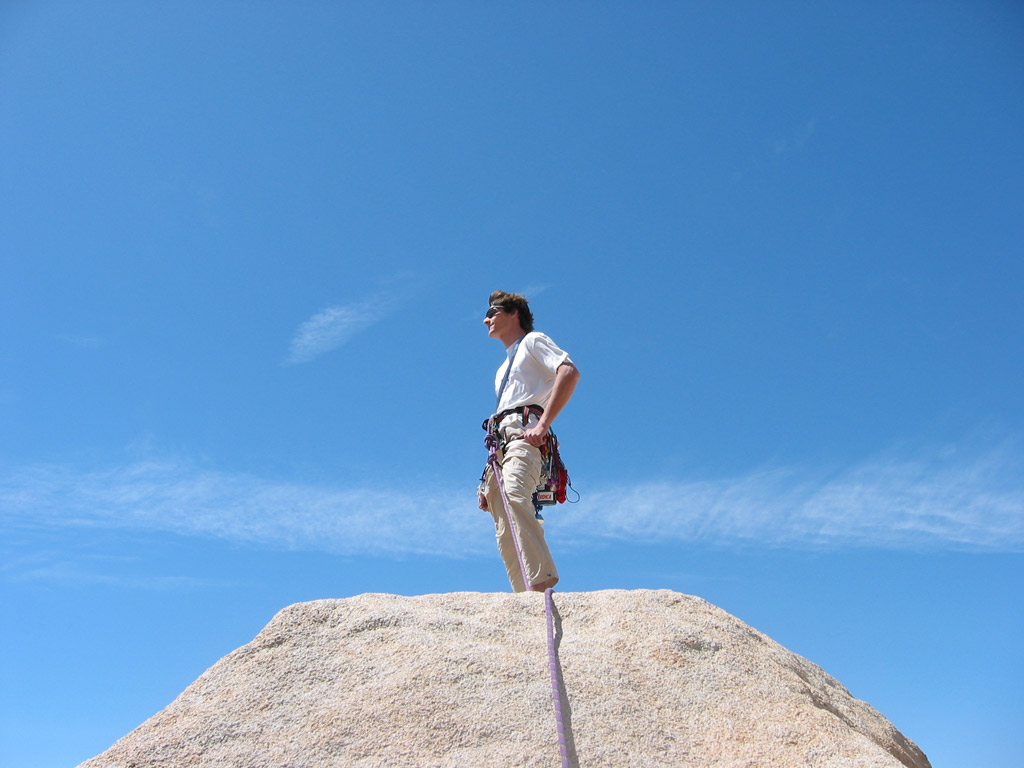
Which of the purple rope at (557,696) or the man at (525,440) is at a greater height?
the man at (525,440)

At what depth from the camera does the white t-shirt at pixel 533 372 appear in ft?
18.9

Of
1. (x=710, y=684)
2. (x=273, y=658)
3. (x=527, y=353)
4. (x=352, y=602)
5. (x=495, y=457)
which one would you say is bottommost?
(x=710, y=684)

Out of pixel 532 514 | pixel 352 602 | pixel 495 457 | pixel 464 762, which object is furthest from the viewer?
pixel 495 457

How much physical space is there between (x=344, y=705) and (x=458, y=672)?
58 cm

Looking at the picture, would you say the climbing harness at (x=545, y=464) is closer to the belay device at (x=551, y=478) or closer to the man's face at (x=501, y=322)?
the belay device at (x=551, y=478)

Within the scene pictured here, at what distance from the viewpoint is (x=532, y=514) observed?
5355 millimetres

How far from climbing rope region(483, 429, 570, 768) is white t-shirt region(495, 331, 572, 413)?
33 centimetres

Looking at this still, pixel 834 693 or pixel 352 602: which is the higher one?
pixel 352 602

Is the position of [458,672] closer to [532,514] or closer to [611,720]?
[611,720]

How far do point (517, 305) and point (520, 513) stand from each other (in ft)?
6.05

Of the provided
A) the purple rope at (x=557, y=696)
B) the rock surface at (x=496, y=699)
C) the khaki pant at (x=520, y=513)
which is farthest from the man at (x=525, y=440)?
the purple rope at (x=557, y=696)

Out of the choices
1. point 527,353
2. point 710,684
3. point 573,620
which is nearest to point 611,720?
point 710,684

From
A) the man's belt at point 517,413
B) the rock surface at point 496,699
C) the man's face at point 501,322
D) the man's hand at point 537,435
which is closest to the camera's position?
the rock surface at point 496,699

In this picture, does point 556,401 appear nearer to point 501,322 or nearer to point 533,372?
point 533,372
